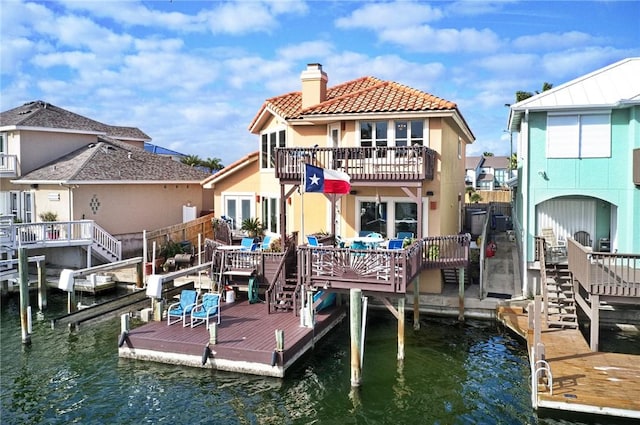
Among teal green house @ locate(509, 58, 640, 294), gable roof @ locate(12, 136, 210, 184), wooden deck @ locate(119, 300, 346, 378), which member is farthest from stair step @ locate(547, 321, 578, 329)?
gable roof @ locate(12, 136, 210, 184)

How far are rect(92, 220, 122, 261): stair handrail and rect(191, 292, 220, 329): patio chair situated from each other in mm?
11518

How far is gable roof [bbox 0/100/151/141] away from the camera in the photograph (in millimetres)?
31109

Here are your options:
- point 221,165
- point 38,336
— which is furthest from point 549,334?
point 221,165

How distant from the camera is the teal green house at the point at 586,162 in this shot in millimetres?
19375

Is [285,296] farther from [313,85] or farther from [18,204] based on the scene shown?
[18,204]

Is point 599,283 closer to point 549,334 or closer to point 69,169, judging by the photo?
point 549,334

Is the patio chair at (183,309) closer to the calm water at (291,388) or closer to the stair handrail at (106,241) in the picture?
the calm water at (291,388)

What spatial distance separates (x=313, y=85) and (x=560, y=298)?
13.4 metres

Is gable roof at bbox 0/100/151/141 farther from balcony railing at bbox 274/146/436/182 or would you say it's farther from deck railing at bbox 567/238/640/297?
deck railing at bbox 567/238/640/297

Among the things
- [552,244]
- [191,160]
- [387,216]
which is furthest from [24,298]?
[191,160]

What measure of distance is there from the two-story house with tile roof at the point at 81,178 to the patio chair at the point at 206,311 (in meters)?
13.8

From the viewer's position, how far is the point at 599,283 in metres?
15.0

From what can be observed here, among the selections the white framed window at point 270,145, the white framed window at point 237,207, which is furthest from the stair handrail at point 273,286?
the white framed window at point 237,207

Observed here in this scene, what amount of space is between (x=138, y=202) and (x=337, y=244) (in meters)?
15.7
